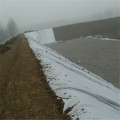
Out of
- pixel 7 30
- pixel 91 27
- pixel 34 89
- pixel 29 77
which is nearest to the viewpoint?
pixel 34 89

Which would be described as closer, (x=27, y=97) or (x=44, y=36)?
(x=27, y=97)

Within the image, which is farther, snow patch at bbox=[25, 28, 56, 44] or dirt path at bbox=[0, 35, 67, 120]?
snow patch at bbox=[25, 28, 56, 44]

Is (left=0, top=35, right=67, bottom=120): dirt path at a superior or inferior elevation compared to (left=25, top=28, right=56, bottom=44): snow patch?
superior

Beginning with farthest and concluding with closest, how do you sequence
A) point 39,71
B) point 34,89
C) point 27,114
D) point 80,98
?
point 39,71, point 34,89, point 80,98, point 27,114

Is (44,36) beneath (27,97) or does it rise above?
beneath

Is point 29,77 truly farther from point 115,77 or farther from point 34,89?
point 115,77

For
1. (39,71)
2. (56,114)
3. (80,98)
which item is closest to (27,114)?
(56,114)

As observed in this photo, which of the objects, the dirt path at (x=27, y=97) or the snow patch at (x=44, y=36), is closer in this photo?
the dirt path at (x=27, y=97)

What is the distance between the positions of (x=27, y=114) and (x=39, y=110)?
211 mm

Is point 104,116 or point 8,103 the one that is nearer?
point 104,116

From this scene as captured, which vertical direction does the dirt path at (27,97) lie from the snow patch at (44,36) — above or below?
above

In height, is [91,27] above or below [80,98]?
below

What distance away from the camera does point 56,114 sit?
3170 millimetres

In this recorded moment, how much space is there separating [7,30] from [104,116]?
144ft
